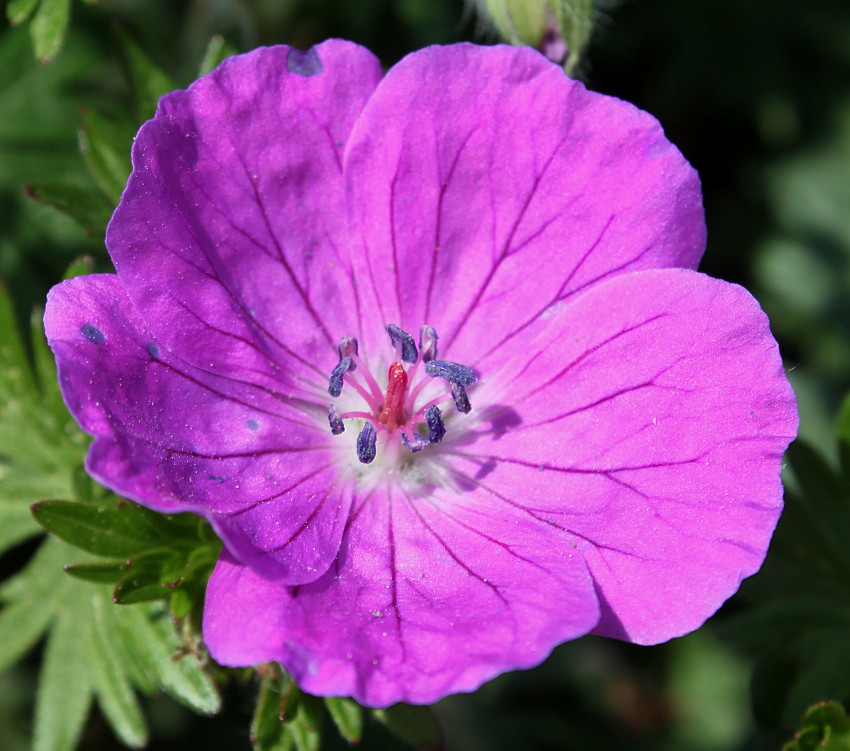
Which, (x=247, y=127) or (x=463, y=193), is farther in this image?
(x=463, y=193)

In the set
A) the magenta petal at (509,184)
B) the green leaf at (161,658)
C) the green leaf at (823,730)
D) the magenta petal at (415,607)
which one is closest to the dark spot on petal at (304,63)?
the magenta petal at (509,184)

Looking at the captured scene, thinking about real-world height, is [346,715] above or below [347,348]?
below

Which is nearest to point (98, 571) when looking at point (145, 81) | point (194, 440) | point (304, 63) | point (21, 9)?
point (194, 440)

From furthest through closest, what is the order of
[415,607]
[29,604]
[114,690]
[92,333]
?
[29,604]
[114,690]
[415,607]
[92,333]

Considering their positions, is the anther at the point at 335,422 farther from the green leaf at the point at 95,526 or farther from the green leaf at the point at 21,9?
the green leaf at the point at 21,9

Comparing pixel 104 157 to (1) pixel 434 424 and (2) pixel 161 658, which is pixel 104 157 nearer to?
(1) pixel 434 424

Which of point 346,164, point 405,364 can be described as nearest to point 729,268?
point 405,364

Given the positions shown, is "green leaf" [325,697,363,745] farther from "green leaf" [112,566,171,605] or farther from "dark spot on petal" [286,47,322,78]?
"dark spot on petal" [286,47,322,78]

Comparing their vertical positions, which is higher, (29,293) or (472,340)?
(472,340)

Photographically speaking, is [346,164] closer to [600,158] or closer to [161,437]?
[600,158]
